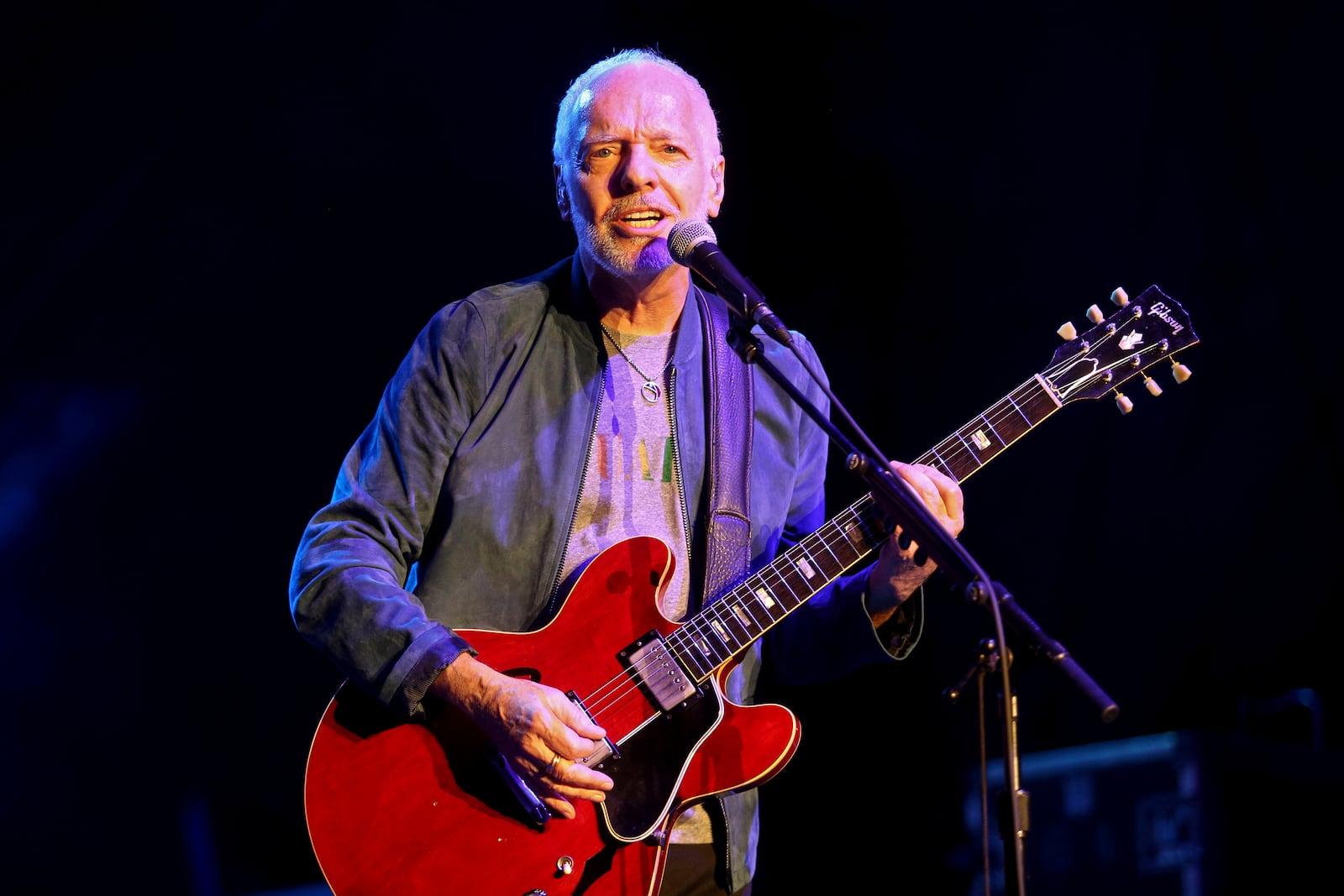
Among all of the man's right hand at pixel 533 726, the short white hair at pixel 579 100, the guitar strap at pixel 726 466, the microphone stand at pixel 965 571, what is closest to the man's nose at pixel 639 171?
the short white hair at pixel 579 100

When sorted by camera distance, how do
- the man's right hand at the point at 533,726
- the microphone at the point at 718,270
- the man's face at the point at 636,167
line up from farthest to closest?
the man's face at the point at 636,167 → the man's right hand at the point at 533,726 → the microphone at the point at 718,270

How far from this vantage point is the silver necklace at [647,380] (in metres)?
2.67

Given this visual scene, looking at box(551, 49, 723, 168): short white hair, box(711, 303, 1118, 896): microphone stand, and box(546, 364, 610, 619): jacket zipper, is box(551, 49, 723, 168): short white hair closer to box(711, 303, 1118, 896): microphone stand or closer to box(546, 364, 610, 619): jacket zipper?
box(546, 364, 610, 619): jacket zipper

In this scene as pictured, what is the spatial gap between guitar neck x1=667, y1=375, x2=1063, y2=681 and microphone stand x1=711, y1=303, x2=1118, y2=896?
533 mm

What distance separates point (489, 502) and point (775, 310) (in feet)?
5.81

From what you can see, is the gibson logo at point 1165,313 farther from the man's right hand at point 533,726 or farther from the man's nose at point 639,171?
the man's right hand at point 533,726

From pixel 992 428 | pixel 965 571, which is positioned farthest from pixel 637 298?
pixel 965 571

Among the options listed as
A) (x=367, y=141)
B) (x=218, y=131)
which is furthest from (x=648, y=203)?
(x=218, y=131)

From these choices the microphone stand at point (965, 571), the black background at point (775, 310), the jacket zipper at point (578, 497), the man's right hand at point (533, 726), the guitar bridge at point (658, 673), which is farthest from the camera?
the black background at point (775, 310)

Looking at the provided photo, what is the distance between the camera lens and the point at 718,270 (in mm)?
2047

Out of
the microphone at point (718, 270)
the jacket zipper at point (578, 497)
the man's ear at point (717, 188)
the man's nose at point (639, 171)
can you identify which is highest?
the man's nose at point (639, 171)

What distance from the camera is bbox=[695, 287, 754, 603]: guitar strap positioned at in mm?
2521

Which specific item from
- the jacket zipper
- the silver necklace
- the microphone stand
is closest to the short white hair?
the silver necklace

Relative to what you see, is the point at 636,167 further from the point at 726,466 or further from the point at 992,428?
the point at 992,428
